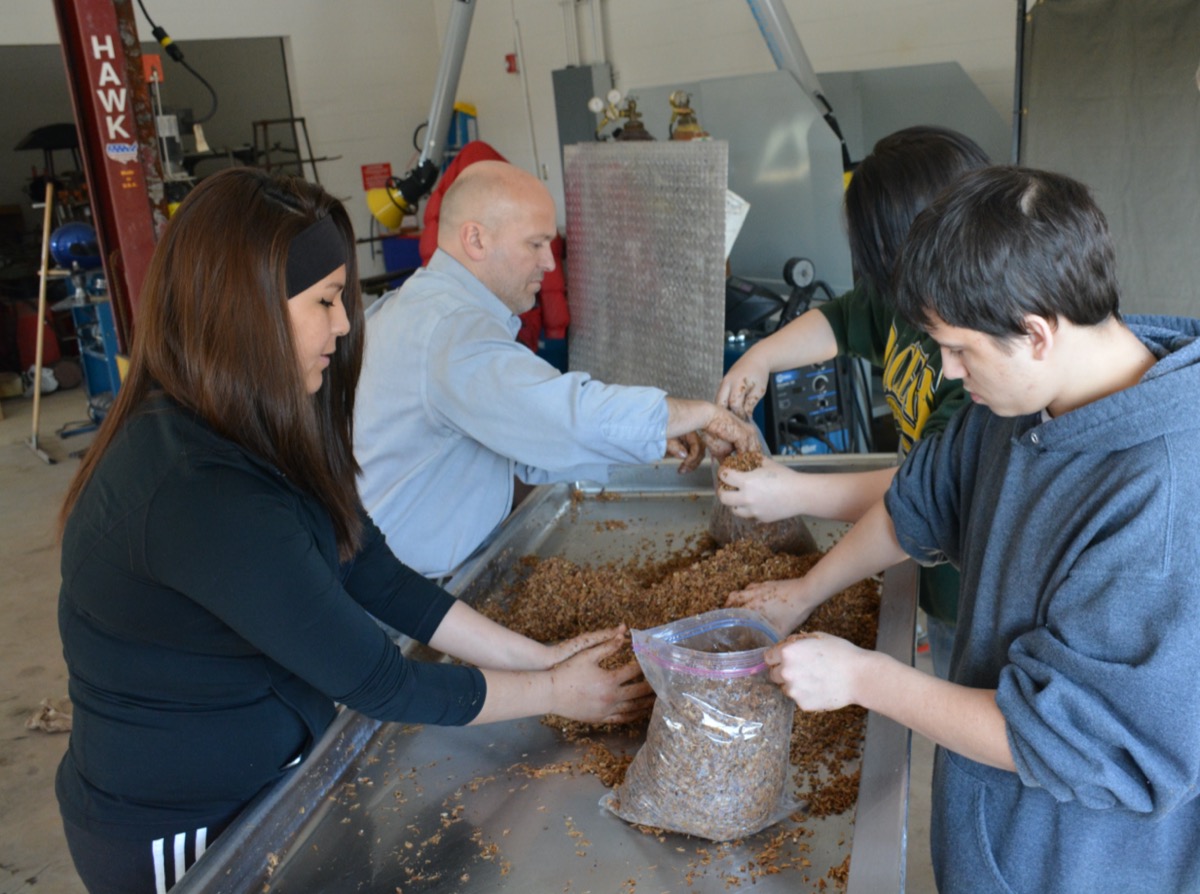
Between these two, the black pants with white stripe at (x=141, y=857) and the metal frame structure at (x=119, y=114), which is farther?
the metal frame structure at (x=119, y=114)

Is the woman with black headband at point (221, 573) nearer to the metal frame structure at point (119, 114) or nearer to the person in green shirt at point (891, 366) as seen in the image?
the person in green shirt at point (891, 366)

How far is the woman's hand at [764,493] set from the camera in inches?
61.3

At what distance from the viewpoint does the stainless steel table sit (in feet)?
3.26

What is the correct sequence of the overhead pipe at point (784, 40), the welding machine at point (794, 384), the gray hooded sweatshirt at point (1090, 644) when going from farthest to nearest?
the welding machine at point (794, 384), the overhead pipe at point (784, 40), the gray hooded sweatshirt at point (1090, 644)

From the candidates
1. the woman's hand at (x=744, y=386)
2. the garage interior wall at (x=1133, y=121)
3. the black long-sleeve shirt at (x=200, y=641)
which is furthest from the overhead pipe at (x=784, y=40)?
the black long-sleeve shirt at (x=200, y=641)

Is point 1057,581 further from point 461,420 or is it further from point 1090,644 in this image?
point 461,420

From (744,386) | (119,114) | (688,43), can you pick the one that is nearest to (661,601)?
(744,386)

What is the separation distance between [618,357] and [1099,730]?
2864 mm

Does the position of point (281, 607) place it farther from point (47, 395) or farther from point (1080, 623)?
point (47, 395)

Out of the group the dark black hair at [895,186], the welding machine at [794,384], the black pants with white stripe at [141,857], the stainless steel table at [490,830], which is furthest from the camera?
the welding machine at [794,384]

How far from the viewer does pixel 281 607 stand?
1006 millimetres

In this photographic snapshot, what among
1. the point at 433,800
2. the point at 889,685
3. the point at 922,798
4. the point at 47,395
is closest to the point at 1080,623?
the point at 889,685

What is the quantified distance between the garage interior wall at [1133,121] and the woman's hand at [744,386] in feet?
4.82

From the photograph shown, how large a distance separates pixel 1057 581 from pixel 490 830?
0.63 meters
